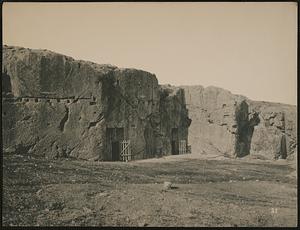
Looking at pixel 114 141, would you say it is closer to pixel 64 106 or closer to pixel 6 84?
pixel 64 106

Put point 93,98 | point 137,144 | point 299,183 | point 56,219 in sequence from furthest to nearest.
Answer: point 137,144, point 93,98, point 299,183, point 56,219

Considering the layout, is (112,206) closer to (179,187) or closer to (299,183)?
(179,187)

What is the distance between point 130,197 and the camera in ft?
41.9

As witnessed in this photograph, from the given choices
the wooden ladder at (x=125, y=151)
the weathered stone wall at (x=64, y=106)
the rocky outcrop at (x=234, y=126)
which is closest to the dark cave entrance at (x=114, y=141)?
the weathered stone wall at (x=64, y=106)

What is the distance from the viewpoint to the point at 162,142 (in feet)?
84.9

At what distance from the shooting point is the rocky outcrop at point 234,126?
28.4 metres

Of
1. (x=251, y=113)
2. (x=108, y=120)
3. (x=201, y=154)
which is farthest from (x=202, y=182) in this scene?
(x=251, y=113)

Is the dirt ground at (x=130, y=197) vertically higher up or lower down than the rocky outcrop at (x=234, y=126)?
lower down

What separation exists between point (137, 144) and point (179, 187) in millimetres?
8075

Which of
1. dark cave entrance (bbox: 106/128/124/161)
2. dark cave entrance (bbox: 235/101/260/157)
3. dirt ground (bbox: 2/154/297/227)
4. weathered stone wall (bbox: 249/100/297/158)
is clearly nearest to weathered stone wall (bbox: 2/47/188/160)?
dark cave entrance (bbox: 106/128/124/161)

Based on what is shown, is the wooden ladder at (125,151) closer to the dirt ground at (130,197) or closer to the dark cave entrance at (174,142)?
the dirt ground at (130,197)

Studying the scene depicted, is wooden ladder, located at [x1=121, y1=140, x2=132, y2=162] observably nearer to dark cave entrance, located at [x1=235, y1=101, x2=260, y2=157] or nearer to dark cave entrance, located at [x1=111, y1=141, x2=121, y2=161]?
dark cave entrance, located at [x1=111, y1=141, x2=121, y2=161]

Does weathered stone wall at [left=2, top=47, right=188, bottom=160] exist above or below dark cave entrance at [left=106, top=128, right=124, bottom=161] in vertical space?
above

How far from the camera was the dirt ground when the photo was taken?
11.5 meters
